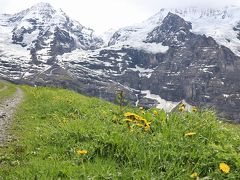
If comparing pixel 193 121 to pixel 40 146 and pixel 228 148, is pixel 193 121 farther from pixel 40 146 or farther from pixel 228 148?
pixel 40 146

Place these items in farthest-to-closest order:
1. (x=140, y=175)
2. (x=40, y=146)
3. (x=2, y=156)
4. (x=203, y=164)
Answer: (x=40, y=146) < (x=2, y=156) < (x=203, y=164) < (x=140, y=175)

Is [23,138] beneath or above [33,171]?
beneath

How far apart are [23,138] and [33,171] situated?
4.46 m

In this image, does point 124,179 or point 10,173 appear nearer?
point 124,179

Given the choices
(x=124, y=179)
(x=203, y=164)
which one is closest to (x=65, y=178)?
(x=124, y=179)

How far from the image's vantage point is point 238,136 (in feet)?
43.2

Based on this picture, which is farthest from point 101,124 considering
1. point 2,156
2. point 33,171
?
point 33,171

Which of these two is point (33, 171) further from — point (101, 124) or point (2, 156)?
point (101, 124)

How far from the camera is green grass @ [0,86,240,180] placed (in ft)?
32.4

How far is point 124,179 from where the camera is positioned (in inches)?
372

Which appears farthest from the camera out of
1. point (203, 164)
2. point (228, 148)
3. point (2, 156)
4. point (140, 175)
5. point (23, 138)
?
point (23, 138)

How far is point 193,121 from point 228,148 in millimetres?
2510

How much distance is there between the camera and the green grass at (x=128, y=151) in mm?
9883

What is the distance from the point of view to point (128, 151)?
10.9 metres
